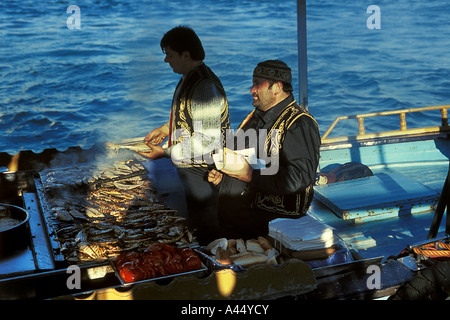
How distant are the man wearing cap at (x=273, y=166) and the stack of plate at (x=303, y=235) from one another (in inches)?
12.4

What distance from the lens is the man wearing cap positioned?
10.5ft

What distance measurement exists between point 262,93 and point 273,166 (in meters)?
0.46

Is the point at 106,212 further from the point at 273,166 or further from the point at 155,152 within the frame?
the point at 273,166

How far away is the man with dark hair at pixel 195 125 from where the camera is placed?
3719 millimetres

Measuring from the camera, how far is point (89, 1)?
106 ft

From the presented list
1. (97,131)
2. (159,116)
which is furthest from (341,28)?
(97,131)

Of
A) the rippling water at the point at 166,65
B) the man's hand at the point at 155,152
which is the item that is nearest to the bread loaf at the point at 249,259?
the man's hand at the point at 155,152

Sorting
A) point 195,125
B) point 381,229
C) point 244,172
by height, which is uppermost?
point 195,125

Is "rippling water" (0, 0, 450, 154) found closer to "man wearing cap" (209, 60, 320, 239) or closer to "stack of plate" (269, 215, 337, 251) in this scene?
"man wearing cap" (209, 60, 320, 239)

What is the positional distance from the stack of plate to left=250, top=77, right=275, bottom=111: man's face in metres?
0.83

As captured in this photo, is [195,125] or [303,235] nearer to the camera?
[303,235]

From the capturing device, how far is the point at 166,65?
95.0 ft

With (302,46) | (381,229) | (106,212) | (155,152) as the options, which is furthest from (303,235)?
(302,46)
